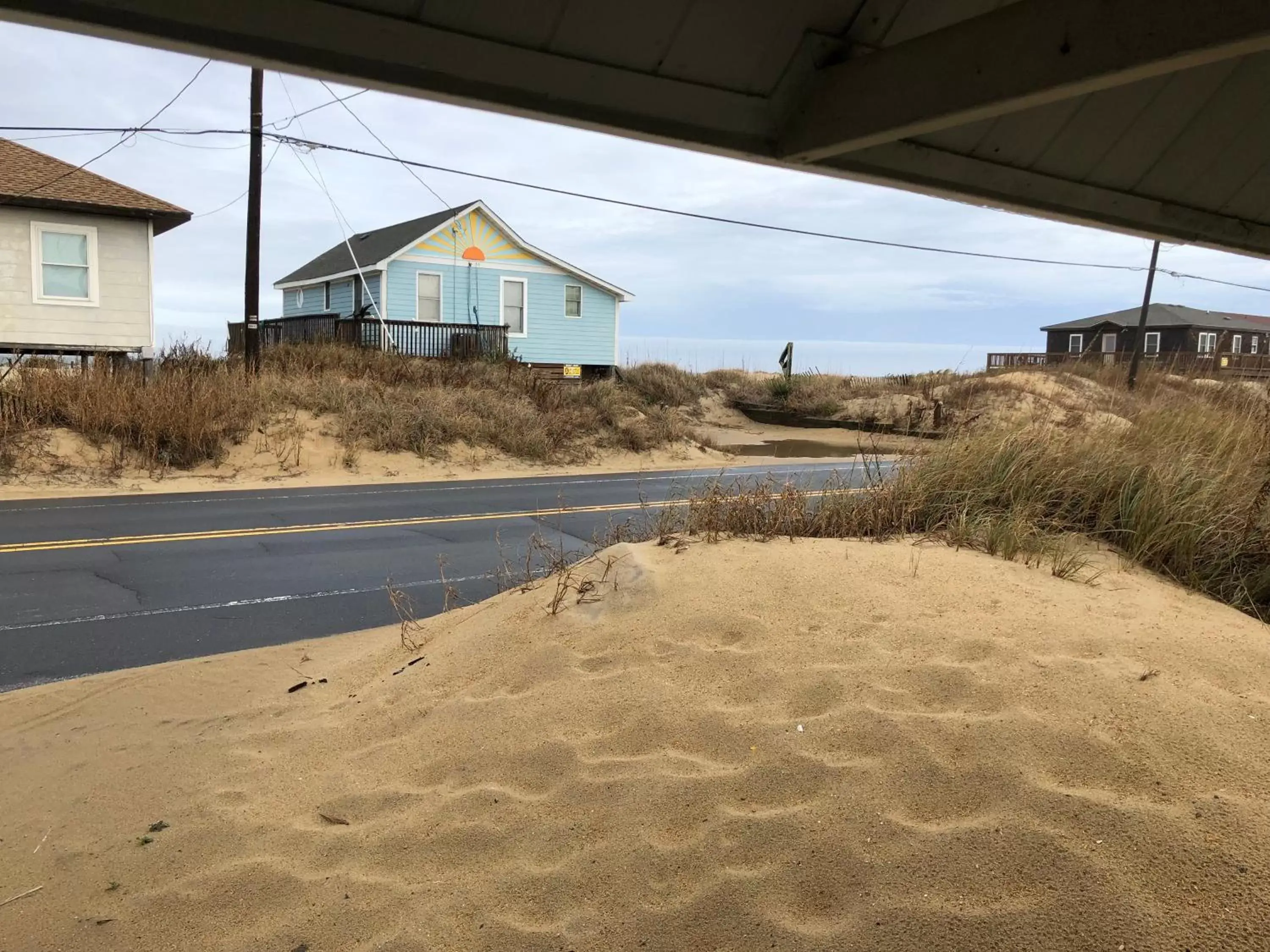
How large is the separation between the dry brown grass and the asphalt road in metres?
2.97

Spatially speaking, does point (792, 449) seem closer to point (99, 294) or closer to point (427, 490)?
point (427, 490)

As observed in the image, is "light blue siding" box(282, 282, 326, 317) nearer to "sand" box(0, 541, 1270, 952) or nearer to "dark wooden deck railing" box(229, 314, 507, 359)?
"dark wooden deck railing" box(229, 314, 507, 359)

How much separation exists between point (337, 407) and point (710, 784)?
58.8 feet

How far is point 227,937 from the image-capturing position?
2781 mm

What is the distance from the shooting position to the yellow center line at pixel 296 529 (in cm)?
959

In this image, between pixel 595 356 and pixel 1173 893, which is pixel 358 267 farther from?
pixel 1173 893

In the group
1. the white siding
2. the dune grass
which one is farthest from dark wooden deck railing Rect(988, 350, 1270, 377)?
the white siding

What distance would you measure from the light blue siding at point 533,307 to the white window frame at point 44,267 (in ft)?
30.0

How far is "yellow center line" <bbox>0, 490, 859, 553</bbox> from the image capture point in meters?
9.59

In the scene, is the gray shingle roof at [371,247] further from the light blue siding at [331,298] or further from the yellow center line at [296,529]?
the yellow center line at [296,529]

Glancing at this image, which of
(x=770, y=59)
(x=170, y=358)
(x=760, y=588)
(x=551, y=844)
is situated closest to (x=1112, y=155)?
(x=770, y=59)

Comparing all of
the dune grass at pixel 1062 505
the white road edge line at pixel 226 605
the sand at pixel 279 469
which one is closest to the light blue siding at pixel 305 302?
the sand at pixel 279 469

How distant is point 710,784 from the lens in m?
3.20

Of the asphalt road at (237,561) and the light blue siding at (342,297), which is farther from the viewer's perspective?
the light blue siding at (342,297)
